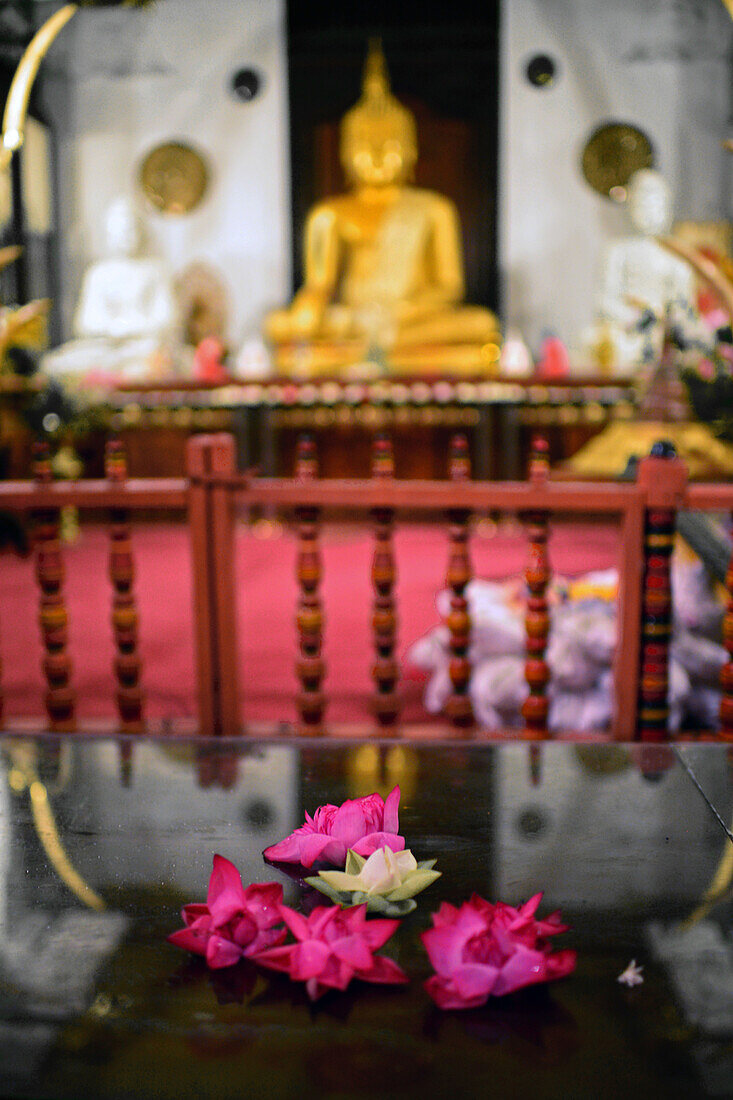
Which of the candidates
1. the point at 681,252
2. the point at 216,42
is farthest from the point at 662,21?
the point at 681,252

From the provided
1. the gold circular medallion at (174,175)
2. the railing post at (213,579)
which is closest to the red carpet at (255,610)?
the railing post at (213,579)

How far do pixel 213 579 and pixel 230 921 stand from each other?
89 centimetres

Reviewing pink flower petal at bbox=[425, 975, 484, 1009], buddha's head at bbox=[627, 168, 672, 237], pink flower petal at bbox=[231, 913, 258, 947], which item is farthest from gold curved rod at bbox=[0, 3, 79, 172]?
buddha's head at bbox=[627, 168, 672, 237]

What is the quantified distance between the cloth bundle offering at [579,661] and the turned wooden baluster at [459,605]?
264mm

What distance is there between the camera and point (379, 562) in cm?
162

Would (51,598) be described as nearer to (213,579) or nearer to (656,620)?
(213,579)

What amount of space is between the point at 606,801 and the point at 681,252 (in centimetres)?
140

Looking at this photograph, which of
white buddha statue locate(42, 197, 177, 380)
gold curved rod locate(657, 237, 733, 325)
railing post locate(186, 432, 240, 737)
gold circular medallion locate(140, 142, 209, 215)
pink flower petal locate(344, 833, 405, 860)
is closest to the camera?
pink flower petal locate(344, 833, 405, 860)

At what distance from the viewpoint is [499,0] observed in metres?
6.35

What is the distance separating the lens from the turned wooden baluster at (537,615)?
1555 millimetres

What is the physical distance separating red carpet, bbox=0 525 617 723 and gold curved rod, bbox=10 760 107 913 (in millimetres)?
919

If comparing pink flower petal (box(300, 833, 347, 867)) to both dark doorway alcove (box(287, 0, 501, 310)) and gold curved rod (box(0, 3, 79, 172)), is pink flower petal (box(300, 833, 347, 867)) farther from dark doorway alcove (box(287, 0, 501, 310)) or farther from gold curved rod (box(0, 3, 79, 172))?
dark doorway alcove (box(287, 0, 501, 310))

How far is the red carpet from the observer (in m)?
2.17

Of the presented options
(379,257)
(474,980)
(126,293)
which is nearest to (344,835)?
(474,980)
